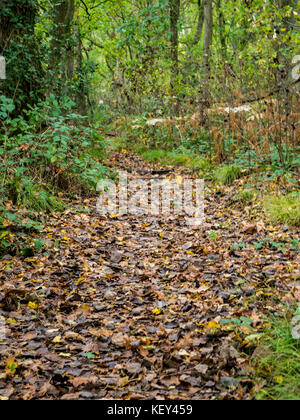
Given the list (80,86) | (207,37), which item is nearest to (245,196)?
(80,86)

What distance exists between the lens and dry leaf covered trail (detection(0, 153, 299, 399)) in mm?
2389

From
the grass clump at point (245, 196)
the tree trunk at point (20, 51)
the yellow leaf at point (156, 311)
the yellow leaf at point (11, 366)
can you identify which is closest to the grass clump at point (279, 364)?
the yellow leaf at point (156, 311)

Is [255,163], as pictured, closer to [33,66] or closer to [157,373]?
[33,66]

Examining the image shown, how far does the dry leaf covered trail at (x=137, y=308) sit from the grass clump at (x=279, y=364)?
0.35ft

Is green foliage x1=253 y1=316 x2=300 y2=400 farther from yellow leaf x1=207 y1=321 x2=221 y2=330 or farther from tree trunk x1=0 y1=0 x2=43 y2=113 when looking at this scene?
tree trunk x1=0 y1=0 x2=43 y2=113

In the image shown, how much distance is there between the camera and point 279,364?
223cm

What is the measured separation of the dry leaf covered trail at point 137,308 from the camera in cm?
239

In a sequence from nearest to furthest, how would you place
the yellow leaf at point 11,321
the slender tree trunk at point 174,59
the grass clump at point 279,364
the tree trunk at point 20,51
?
the grass clump at point 279,364, the yellow leaf at point 11,321, the tree trunk at point 20,51, the slender tree trunk at point 174,59

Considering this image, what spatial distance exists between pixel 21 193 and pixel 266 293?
142 inches

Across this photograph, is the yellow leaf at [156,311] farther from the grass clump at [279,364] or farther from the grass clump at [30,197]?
the grass clump at [30,197]

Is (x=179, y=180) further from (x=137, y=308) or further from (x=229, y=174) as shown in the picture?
(x=137, y=308)

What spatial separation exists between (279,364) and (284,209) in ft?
10.4

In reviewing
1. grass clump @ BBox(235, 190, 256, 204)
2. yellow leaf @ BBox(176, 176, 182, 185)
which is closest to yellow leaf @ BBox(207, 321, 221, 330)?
grass clump @ BBox(235, 190, 256, 204)

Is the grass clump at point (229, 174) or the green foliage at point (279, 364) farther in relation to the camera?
the grass clump at point (229, 174)
